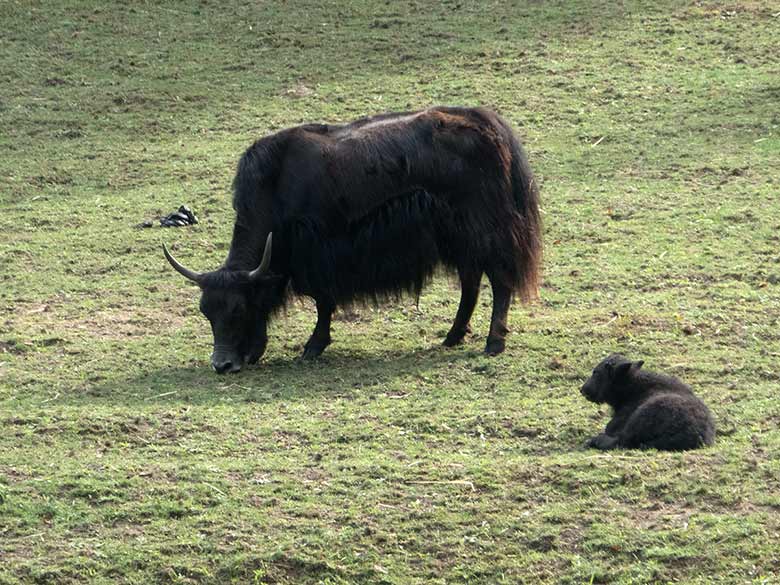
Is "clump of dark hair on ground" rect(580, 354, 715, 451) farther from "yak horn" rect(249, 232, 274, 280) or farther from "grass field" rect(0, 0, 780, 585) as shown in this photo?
"yak horn" rect(249, 232, 274, 280)

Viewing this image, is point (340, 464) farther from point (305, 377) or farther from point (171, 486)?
point (305, 377)

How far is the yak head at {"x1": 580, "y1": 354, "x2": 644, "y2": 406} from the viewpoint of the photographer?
7.75m

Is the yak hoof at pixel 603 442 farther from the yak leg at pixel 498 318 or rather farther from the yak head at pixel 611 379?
the yak leg at pixel 498 318

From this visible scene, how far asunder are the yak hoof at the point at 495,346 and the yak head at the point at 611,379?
1.54m

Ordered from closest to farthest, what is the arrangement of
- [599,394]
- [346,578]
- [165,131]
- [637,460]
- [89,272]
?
[346,578]
[637,460]
[599,394]
[89,272]
[165,131]

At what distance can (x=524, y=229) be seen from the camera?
973 centimetres

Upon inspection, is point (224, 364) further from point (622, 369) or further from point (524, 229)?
point (622, 369)

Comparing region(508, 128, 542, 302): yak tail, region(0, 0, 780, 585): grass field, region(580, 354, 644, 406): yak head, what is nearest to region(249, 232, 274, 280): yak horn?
region(0, 0, 780, 585): grass field

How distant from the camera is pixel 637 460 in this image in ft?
→ 23.5

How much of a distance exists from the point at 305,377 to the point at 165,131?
21.9 feet

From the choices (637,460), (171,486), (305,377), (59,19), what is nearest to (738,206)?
(305,377)

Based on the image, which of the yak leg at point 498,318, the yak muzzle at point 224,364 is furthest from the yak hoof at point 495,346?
the yak muzzle at point 224,364

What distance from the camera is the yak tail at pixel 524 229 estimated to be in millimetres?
9703

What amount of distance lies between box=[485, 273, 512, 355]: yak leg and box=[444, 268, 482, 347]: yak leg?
0.12 metres
